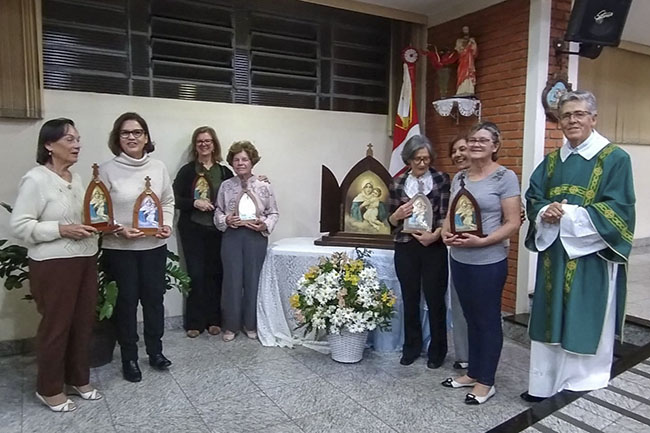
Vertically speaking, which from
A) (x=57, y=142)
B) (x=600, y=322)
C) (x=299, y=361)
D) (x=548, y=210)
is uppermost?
(x=57, y=142)

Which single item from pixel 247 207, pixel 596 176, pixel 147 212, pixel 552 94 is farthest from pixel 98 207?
pixel 552 94

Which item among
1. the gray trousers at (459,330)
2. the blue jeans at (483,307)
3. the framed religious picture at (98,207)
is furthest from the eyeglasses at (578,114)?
the framed religious picture at (98,207)

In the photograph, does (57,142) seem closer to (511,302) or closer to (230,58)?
(230,58)

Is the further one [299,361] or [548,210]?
[299,361]

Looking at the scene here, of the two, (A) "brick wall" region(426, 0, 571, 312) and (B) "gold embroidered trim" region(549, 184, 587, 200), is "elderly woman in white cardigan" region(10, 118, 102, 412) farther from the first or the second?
(A) "brick wall" region(426, 0, 571, 312)

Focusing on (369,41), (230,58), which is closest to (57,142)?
(230,58)

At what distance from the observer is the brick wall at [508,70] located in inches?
142

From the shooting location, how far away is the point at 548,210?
7.72 ft

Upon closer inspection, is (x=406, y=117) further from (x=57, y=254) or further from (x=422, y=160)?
(x=57, y=254)

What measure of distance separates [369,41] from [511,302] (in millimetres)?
2435

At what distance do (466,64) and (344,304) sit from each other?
2095 millimetres

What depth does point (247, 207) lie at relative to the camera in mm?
3414

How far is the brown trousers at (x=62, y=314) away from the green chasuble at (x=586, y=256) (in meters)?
2.17

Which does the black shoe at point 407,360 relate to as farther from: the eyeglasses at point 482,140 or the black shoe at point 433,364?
the eyeglasses at point 482,140
